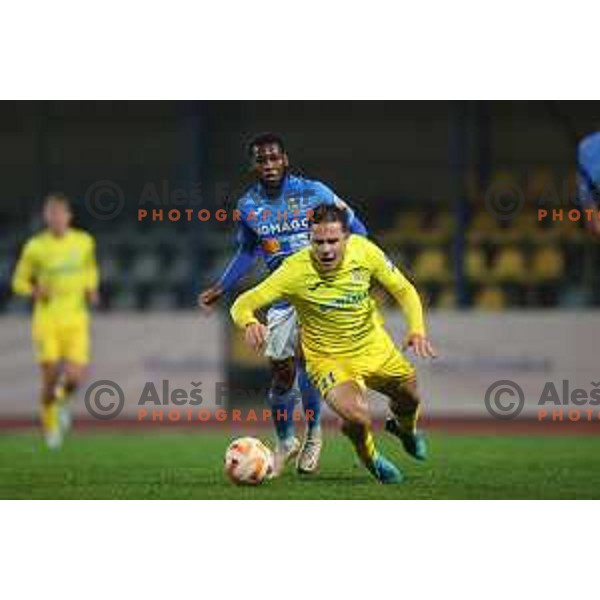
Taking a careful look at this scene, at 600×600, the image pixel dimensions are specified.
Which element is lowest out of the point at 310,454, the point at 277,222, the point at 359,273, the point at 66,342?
the point at 310,454

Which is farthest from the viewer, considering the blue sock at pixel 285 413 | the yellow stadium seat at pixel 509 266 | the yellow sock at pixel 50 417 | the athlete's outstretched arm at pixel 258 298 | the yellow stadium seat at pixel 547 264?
the yellow sock at pixel 50 417

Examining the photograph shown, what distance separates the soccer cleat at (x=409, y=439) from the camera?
398 inches

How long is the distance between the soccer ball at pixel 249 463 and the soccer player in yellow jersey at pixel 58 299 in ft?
7.66

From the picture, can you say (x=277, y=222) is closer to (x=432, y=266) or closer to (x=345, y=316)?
(x=345, y=316)

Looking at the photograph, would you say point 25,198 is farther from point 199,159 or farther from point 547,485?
point 547,485

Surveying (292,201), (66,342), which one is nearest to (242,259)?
(292,201)

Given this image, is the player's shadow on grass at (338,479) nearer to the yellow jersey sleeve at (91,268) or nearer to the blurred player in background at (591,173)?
the blurred player in background at (591,173)

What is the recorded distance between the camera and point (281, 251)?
32.9 ft

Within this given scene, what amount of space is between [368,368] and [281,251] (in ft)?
2.64

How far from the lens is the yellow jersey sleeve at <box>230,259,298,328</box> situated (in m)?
9.41

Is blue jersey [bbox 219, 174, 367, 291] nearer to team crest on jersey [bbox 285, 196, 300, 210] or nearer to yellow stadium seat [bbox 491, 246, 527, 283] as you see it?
team crest on jersey [bbox 285, 196, 300, 210]

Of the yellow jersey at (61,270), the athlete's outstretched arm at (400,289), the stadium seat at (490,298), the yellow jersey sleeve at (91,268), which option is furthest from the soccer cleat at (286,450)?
the stadium seat at (490,298)

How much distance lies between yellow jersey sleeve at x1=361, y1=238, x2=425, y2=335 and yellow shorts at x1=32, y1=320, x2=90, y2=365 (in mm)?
3272

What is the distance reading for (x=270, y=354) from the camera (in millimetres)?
10148
